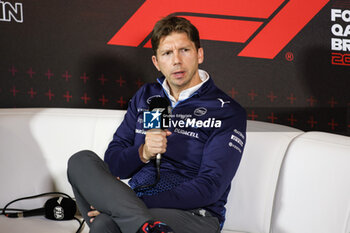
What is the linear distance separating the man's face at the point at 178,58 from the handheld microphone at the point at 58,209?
78 cm

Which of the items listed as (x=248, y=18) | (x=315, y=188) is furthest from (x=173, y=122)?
(x=248, y=18)

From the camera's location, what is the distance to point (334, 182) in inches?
77.2

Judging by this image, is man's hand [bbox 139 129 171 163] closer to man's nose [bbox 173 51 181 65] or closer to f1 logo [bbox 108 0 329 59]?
man's nose [bbox 173 51 181 65]

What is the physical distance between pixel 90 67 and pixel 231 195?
1368 mm

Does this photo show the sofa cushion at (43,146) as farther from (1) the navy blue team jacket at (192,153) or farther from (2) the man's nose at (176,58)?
(2) the man's nose at (176,58)

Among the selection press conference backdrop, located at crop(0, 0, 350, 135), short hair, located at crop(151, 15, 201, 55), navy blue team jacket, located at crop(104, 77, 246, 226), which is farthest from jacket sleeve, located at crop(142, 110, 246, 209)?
press conference backdrop, located at crop(0, 0, 350, 135)

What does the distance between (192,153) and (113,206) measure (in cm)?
51

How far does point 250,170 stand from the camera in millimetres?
2184

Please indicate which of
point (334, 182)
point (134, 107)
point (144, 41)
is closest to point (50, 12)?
point (144, 41)

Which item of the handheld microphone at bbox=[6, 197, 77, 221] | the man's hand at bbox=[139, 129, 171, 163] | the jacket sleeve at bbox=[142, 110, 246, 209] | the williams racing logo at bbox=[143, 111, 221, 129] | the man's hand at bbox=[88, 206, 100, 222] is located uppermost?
the williams racing logo at bbox=[143, 111, 221, 129]

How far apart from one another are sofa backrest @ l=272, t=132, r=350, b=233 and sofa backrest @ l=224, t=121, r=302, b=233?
4cm

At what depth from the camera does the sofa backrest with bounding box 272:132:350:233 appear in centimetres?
194

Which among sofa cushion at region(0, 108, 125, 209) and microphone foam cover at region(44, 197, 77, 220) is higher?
sofa cushion at region(0, 108, 125, 209)

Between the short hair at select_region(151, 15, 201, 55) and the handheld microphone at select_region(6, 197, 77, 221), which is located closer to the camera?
the short hair at select_region(151, 15, 201, 55)
